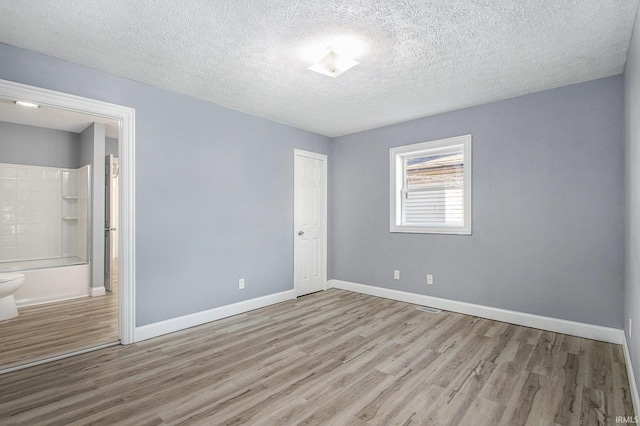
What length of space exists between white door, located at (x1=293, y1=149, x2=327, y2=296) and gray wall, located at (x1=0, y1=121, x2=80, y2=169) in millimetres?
3936

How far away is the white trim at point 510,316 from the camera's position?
307 cm

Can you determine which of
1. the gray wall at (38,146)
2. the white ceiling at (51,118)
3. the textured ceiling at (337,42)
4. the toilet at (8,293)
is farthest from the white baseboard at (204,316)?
the gray wall at (38,146)

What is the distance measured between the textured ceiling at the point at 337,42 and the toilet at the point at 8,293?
9.17ft

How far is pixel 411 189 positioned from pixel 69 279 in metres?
5.29

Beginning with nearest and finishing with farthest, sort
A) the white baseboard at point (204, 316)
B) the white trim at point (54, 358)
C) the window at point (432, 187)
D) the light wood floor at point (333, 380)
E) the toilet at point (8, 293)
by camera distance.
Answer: the light wood floor at point (333, 380) → the white trim at point (54, 358) → the white baseboard at point (204, 316) → the toilet at point (8, 293) → the window at point (432, 187)

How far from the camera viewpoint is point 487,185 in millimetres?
3816

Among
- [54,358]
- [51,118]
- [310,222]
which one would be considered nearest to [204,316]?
[54,358]

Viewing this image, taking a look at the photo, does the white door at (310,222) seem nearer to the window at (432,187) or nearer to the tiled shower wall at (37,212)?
the window at (432,187)

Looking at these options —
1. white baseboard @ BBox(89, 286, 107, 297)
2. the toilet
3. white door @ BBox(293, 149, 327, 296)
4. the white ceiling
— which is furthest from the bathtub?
white door @ BBox(293, 149, 327, 296)

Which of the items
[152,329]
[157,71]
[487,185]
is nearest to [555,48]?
[487,185]

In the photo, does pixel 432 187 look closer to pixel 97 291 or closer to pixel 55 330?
pixel 55 330

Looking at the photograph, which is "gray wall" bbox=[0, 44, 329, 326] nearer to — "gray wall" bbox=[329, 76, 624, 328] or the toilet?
"gray wall" bbox=[329, 76, 624, 328]

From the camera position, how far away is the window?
13.2 feet

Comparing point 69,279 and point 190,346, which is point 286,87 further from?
point 69,279
